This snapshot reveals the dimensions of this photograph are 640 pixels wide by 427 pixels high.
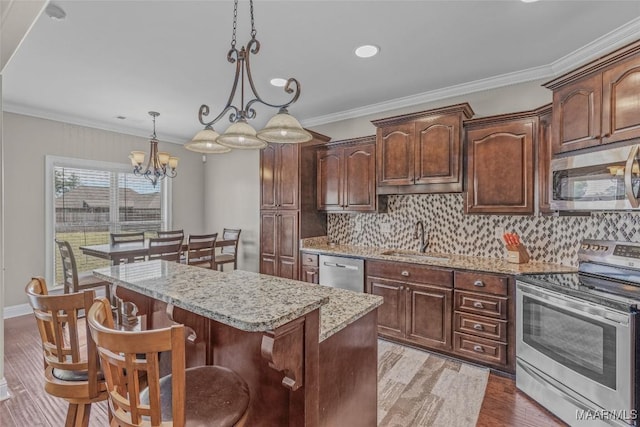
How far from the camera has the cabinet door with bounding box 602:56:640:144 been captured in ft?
6.48

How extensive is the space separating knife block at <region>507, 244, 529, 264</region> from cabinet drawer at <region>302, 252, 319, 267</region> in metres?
2.08

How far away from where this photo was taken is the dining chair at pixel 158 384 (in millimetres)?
874

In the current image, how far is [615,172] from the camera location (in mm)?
2070

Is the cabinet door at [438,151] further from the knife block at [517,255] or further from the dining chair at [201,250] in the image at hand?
the dining chair at [201,250]

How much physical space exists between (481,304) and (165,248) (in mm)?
3593

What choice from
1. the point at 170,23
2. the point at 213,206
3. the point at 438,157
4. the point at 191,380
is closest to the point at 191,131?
the point at 213,206

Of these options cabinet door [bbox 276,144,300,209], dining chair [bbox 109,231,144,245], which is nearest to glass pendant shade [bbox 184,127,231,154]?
cabinet door [bbox 276,144,300,209]

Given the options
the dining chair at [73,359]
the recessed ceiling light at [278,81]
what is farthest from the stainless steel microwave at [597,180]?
the dining chair at [73,359]

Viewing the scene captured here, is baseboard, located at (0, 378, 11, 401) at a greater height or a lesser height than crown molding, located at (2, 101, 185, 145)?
lesser

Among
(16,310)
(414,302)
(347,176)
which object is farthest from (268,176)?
(16,310)

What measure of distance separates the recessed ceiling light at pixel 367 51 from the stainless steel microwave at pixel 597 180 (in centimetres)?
173

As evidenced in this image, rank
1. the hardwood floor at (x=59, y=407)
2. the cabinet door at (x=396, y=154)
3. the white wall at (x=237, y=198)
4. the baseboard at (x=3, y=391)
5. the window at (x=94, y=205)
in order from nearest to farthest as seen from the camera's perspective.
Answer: the hardwood floor at (x=59, y=407)
the baseboard at (x=3, y=391)
the cabinet door at (x=396, y=154)
the window at (x=94, y=205)
the white wall at (x=237, y=198)

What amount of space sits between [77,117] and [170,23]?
3415 mm

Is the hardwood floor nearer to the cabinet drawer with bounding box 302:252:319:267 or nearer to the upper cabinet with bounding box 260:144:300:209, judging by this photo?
the cabinet drawer with bounding box 302:252:319:267
